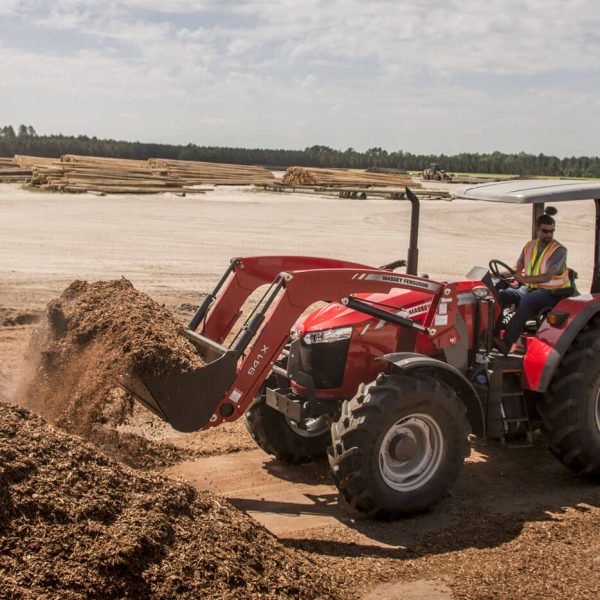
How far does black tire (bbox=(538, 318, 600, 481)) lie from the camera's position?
21.4 feet

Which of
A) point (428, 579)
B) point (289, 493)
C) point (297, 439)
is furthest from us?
point (297, 439)

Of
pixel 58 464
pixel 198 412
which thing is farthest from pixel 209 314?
pixel 58 464

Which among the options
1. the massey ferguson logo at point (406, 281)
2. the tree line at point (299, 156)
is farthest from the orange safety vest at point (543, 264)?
the tree line at point (299, 156)

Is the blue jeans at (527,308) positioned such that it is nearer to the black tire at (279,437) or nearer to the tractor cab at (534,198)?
the tractor cab at (534,198)

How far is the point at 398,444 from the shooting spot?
19.5 ft

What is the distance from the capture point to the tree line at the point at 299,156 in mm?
54594

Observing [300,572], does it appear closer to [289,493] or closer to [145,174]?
[289,493]

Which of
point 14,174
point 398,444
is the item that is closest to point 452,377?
point 398,444

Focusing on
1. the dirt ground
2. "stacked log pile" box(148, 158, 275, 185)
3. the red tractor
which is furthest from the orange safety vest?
"stacked log pile" box(148, 158, 275, 185)

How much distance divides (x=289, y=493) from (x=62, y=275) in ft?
33.4

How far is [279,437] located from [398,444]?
51.0 inches

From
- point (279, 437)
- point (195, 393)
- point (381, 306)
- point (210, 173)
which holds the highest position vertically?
point (210, 173)

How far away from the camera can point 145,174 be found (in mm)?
37438

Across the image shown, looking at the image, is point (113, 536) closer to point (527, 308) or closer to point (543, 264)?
point (527, 308)
